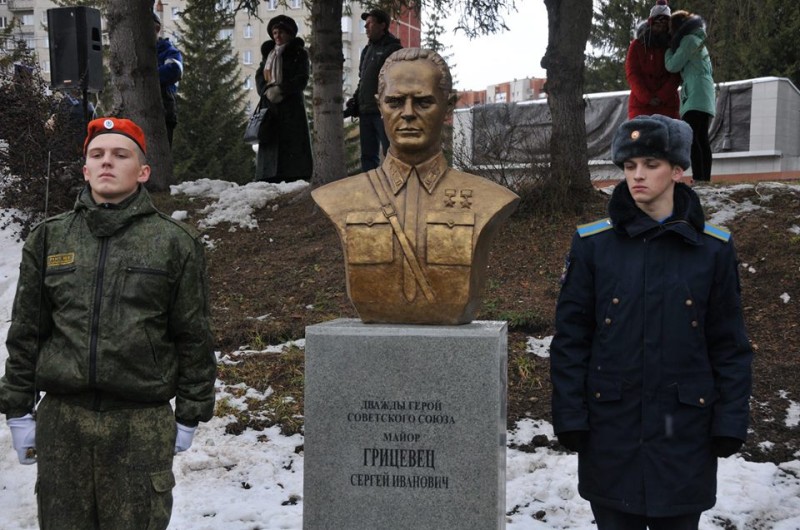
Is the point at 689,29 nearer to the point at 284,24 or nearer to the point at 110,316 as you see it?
the point at 284,24

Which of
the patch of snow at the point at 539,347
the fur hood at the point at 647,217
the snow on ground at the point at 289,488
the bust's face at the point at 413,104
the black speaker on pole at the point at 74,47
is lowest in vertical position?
the snow on ground at the point at 289,488

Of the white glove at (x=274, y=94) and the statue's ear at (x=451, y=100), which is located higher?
the white glove at (x=274, y=94)

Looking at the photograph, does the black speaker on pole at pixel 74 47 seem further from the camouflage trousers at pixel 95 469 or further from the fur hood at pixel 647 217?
the fur hood at pixel 647 217

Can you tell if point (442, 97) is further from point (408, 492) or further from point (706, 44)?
point (706, 44)

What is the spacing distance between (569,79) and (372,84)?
2039 millimetres

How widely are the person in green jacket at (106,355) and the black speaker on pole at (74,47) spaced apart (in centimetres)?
556

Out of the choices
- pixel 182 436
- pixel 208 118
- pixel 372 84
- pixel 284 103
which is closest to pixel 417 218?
pixel 182 436

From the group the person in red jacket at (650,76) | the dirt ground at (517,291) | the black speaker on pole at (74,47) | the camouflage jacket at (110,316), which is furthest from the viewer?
the person in red jacket at (650,76)

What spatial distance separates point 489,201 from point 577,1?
5804 mm

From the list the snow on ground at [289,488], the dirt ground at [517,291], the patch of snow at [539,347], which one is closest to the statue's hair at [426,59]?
the snow on ground at [289,488]

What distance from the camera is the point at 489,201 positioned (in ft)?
12.1

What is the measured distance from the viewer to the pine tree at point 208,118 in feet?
75.1

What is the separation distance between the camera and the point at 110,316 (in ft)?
9.56

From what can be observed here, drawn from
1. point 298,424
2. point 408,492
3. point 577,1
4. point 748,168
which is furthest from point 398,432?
point 748,168
